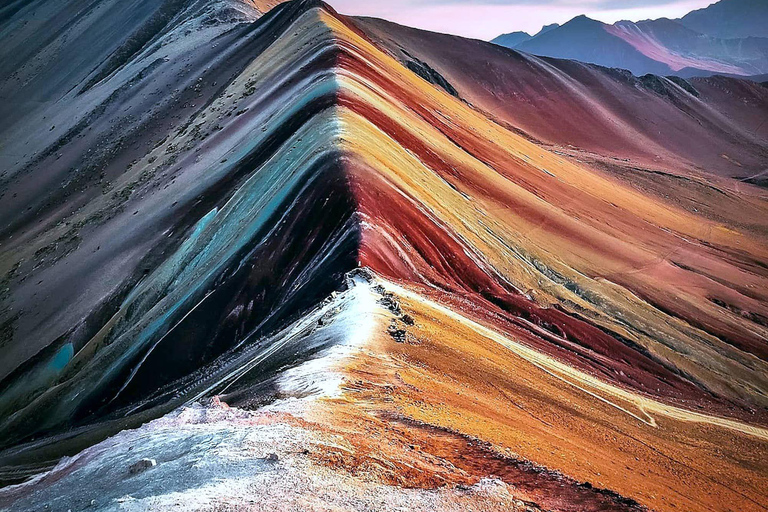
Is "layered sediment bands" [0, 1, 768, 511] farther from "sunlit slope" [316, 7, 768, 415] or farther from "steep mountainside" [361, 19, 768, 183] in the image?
"steep mountainside" [361, 19, 768, 183]

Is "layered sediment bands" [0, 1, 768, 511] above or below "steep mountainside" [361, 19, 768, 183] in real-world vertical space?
below

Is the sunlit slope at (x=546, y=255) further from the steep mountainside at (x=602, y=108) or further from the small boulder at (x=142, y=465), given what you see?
the steep mountainside at (x=602, y=108)

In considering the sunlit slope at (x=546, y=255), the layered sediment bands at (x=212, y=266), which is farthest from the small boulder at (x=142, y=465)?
the sunlit slope at (x=546, y=255)

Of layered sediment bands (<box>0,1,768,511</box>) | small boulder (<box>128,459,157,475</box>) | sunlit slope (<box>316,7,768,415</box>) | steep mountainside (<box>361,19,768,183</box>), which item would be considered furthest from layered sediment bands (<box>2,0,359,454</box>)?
steep mountainside (<box>361,19,768,183</box>)

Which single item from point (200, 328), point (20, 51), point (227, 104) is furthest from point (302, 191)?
point (20, 51)

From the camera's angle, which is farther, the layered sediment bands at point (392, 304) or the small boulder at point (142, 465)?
the layered sediment bands at point (392, 304)

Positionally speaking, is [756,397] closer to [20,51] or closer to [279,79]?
[279,79]

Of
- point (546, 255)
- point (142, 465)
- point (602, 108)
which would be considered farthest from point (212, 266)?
point (602, 108)

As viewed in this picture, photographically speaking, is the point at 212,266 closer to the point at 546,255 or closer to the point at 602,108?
the point at 546,255
